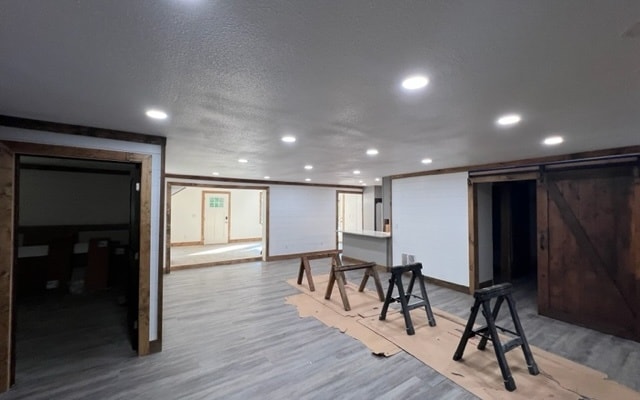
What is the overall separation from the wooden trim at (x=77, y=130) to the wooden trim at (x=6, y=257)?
23cm

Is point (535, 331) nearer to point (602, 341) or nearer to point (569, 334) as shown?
point (569, 334)

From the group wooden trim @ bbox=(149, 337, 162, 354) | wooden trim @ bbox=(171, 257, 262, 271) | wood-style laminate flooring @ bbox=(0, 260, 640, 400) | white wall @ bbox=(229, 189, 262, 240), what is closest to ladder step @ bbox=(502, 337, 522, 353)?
wood-style laminate flooring @ bbox=(0, 260, 640, 400)

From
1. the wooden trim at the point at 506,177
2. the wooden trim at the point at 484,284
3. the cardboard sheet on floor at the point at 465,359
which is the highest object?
the wooden trim at the point at 506,177

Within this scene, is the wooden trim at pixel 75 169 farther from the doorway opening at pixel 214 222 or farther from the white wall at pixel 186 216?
the white wall at pixel 186 216

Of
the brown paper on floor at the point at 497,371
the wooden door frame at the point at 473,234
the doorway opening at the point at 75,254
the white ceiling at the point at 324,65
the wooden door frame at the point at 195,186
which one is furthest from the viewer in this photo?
the wooden door frame at the point at 195,186

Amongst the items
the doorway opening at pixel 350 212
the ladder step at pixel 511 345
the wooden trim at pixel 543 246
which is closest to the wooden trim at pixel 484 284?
the wooden trim at pixel 543 246

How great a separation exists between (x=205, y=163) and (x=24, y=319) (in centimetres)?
320

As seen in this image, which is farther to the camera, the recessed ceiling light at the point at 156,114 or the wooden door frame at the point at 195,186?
the wooden door frame at the point at 195,186

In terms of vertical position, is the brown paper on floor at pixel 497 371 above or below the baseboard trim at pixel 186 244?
below

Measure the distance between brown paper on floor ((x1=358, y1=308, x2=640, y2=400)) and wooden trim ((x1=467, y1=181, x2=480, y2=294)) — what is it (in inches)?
68.2

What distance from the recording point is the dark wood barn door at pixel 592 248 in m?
3.32

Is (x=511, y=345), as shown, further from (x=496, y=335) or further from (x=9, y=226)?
(x=9, y=226)

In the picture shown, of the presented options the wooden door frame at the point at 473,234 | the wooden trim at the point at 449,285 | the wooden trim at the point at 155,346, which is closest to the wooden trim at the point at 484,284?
the wooden door frame at the point at 473,234

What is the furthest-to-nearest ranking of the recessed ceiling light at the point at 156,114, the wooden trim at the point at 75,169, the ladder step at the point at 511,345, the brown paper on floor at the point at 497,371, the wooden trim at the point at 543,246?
the wooden trim at the point at 75,169 < the wooden trim at the point at 543,246 < the ladder step at the point at 511,345 < the brown paper on floor at the point at 497,371 < the recessed ceiling light at the point at 156,114
